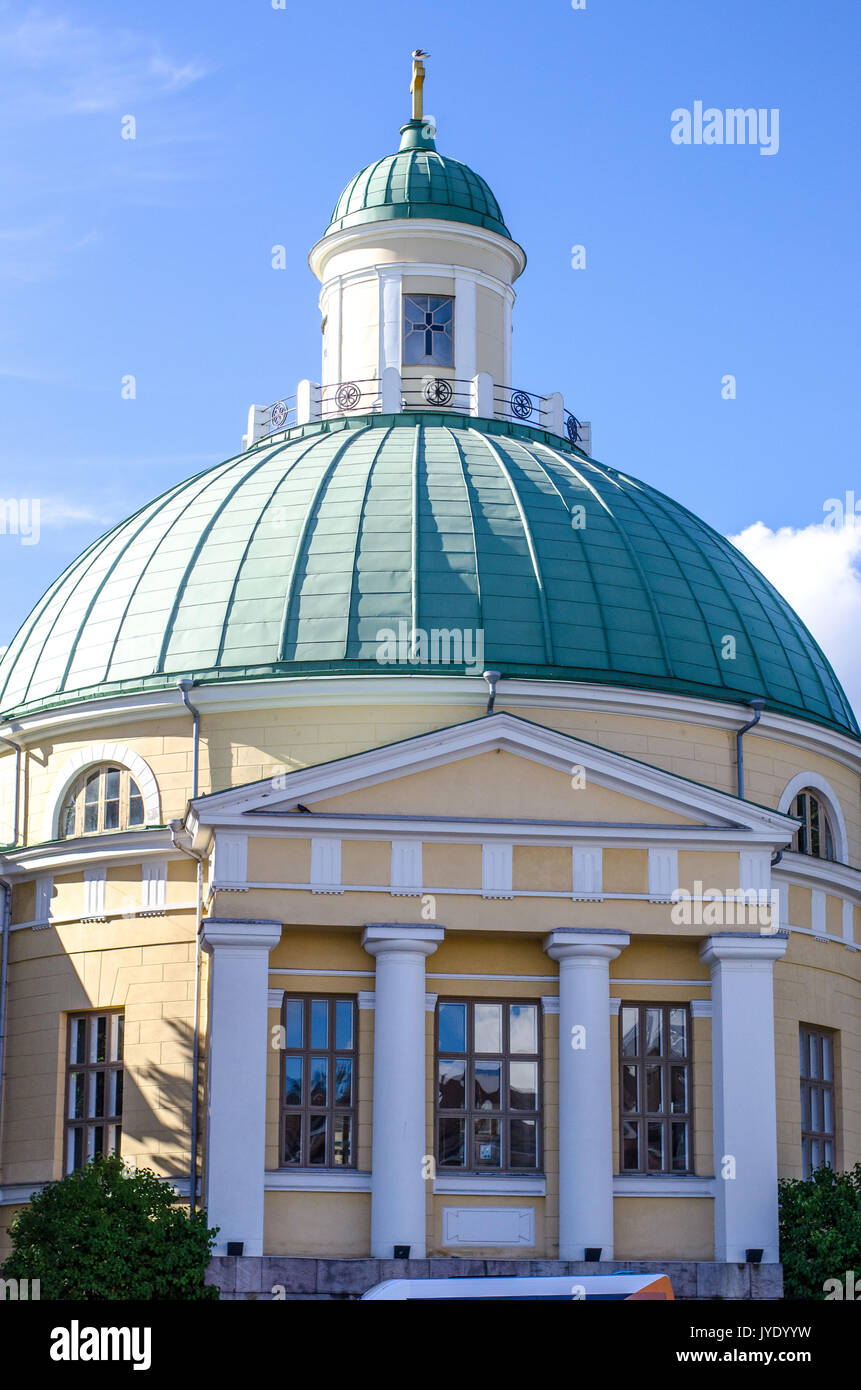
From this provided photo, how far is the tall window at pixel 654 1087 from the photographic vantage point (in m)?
28.5

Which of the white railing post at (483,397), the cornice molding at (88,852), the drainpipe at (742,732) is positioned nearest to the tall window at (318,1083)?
the cornice molding at (88,852)

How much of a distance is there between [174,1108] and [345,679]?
23.1 feet

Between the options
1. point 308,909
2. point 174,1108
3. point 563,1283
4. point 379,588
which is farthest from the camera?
point 379,588

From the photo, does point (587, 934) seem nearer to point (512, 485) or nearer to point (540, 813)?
point (540, 813)

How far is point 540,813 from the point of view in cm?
2836

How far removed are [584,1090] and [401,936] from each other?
10.8ft

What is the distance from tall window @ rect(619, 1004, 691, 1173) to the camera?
28.5 metres

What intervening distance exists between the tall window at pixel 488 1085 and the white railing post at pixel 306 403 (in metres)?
14.8

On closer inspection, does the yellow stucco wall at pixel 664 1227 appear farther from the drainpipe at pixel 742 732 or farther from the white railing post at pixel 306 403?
the white railing post at pixel 306 403

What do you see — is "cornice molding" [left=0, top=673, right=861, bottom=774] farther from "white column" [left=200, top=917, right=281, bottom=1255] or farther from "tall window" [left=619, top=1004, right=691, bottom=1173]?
"tall window" [left=619, top=1004, right=691, bottom=1173]

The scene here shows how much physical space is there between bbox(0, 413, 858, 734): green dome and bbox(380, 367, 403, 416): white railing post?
1590mm

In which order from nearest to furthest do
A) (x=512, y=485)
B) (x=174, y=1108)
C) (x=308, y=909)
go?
(x=308, y=909)
(x=174, y=1108)
(x=512, y=485)

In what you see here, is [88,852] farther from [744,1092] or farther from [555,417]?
[555,417]
